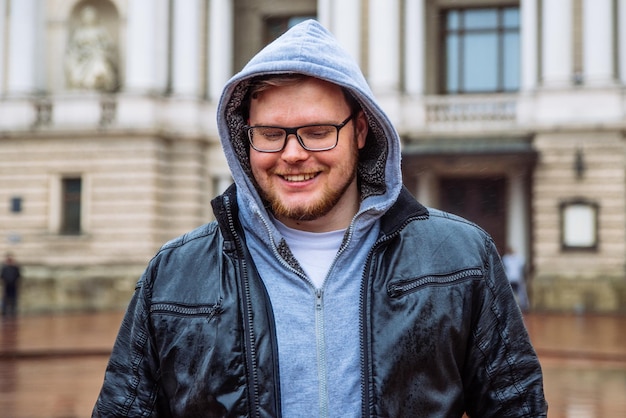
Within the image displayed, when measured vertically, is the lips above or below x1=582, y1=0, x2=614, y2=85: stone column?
below

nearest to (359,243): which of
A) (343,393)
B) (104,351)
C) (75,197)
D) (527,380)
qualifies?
(343,393)

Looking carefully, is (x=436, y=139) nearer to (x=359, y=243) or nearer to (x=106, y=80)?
(x=106, y=80)

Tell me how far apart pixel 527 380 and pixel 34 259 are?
24195 millimetres

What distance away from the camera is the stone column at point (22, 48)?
2561cm

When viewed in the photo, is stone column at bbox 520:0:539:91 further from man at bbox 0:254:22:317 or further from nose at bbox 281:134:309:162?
nose at bbox 281:134:309:162

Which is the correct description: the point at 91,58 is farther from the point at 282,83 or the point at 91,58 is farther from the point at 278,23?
the point at 282,83

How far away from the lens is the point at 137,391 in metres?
2.60

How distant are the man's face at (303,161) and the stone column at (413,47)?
2327cm

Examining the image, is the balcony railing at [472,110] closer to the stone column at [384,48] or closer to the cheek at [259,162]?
the stone column at [384,48]

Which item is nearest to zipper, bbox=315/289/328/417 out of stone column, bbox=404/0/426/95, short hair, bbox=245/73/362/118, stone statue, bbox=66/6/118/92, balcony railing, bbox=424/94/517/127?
short hair, bbox=245/73/362/118

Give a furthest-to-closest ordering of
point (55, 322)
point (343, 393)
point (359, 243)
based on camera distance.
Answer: point (55, 322), point (359, 243), point (343, 393)

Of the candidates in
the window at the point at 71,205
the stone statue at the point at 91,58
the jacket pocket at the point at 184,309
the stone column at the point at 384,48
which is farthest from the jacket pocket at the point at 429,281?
the stone statue at the point at 91,58

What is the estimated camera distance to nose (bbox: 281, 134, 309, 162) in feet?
8.41

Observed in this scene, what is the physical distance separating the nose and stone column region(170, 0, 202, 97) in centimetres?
2391
